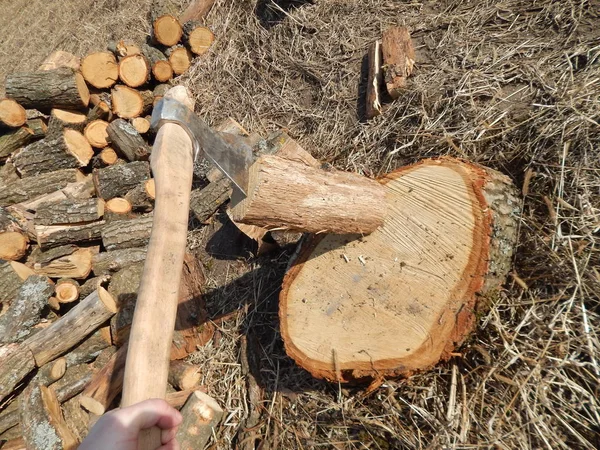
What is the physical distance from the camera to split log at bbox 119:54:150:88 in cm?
452

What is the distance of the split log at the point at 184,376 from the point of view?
2756 mm

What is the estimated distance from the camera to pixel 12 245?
145 inches

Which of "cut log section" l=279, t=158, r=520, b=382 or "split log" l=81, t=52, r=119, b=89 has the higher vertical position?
"split log" l=81, t=52, r=119, b=89

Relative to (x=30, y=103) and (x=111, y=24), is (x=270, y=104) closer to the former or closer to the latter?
(x=30, y=103)

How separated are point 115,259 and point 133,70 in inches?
92.0

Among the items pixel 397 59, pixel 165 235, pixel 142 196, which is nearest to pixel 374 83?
pixel 397 59

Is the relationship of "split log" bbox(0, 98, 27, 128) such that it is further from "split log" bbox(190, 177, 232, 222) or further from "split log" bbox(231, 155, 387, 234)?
"split log" bbox(231, 155, 387, 234)

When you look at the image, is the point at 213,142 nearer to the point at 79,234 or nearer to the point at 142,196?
the point at 142,196

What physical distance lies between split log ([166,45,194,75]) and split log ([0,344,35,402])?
333 centimetres

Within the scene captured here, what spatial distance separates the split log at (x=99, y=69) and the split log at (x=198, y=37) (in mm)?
889

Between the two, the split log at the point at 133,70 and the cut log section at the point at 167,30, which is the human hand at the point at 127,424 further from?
the cut log section at the point at 167,30

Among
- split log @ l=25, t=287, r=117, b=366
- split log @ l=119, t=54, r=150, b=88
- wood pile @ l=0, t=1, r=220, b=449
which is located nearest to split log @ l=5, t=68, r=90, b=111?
wood pile @ l=0, t=1, r=220, b=449

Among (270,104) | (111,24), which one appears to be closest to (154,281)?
(270,104)

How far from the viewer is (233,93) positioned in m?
4.06
